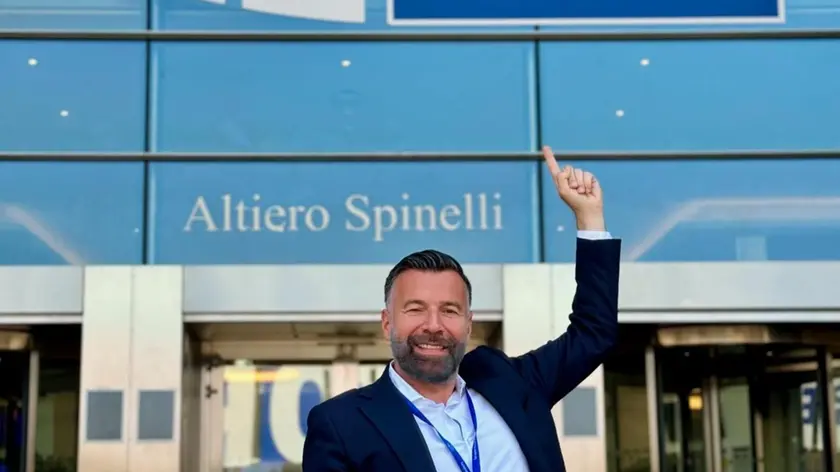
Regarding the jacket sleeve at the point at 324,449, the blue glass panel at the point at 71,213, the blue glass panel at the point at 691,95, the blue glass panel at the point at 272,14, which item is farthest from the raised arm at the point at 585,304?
the blue glass panel at the point at 272,14

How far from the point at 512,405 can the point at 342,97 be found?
5.33m

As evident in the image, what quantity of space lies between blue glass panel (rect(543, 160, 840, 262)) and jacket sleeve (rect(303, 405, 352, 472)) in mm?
5167

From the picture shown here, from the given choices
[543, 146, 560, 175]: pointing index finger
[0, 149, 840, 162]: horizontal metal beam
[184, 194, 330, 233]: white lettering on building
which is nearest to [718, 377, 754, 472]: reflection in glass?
[0, 149, 840, 162]: horizontal metal beam

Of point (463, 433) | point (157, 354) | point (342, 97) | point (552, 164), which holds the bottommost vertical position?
point (463, 433)

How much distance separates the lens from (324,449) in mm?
2537

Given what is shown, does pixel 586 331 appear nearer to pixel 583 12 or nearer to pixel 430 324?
pixel 430 324

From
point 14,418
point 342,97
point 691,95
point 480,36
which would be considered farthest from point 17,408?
point 691,95

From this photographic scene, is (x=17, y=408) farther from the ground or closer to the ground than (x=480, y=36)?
closer to the ground

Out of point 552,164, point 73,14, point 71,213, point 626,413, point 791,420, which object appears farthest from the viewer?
point 791,420

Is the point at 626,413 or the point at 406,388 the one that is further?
the point at 626,413

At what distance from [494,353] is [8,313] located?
17.0 feet

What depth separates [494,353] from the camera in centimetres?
294

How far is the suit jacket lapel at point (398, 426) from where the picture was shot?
251cm

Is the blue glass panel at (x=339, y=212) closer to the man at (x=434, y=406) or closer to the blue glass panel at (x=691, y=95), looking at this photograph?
the blue glass panel at (x=691, y=95)
